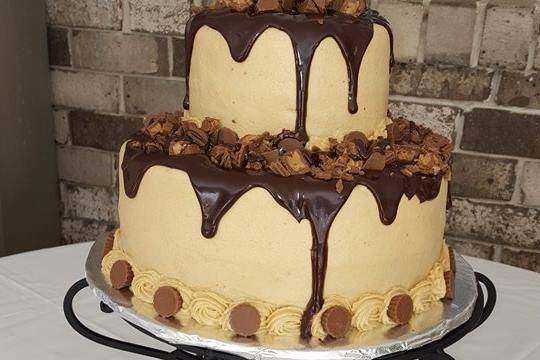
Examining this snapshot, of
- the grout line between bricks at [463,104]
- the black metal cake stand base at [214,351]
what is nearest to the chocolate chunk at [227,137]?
the black metal cake stand base at [214,351]

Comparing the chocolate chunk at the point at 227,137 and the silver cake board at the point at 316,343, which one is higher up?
the chocolate chunk at the point at 227,137

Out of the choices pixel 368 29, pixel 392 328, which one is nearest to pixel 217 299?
pixel 392 328

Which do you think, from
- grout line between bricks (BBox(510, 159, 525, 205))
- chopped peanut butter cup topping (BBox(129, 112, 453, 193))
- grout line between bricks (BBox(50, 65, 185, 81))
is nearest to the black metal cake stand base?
chopped peanut butter cup topping (BBox(129, 112, 453, 193))

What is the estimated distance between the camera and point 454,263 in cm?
126

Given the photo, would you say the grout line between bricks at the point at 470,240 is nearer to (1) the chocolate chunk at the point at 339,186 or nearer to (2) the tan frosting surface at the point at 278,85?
(2) the tan frosting surface at the point at 278,85

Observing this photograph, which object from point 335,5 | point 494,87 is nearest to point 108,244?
point 335,5

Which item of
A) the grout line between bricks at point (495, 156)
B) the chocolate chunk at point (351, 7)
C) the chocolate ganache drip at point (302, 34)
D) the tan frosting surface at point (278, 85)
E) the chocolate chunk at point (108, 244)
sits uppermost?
the chocolate chunk at point (351, 7)

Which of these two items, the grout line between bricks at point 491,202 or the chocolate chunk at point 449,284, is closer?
the chocolate chunk at point 449,284

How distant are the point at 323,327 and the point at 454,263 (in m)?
0.39

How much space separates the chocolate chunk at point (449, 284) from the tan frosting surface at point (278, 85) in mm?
283

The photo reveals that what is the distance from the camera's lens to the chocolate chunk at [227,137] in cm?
106

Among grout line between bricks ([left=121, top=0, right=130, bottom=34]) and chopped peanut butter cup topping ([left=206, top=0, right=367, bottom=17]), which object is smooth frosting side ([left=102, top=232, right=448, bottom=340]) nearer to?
chopped peanut butter cup topping ([left=206, top=0, right=367, bottom=17])

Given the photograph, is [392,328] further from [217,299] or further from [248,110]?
[248,110]

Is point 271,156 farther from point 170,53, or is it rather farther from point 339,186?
point 170,53
